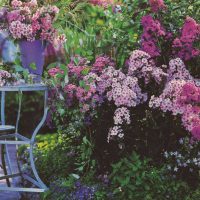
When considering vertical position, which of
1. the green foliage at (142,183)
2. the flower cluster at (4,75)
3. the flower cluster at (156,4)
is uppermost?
the flower cluster at (156,4)

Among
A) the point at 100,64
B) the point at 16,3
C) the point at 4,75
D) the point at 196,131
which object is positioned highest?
the point at 16,3

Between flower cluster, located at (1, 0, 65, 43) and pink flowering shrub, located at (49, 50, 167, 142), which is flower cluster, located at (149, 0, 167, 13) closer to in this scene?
pink flowering shrub, located at (49, 50, 167, 142)

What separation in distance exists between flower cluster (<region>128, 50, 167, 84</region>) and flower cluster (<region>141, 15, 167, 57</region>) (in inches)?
5.1

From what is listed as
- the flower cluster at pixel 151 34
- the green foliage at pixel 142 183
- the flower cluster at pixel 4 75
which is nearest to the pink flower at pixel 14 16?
the flower cluster at pixel 4 75

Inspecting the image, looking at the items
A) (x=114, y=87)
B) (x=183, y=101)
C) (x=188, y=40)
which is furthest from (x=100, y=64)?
(x=183, y=101)

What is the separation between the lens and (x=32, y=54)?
17.9 ft

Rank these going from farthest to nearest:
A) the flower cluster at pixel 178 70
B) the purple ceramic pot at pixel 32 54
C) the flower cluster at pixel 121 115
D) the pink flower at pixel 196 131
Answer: the purple ceramic pot at pixel 32 54, the flower cluster at pixel 178 70, the flower cluster at pixel 121 115, the pink flower at pixel 196 131

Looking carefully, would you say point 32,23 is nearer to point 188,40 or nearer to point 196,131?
point 188,40

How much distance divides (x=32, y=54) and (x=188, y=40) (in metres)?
1.29

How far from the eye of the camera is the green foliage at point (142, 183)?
4.86 metres

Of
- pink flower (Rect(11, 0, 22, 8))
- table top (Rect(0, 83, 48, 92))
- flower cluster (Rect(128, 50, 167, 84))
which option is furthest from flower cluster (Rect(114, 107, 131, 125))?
pink flower (Rect(11, 0, 22, 8))

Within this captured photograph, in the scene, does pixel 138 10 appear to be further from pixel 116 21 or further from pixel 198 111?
pixel 198 111

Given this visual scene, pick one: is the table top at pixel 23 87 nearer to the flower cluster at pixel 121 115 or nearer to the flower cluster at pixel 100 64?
the flower cluster at pixel 100 64

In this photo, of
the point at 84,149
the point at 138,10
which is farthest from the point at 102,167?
the point at 138,10
